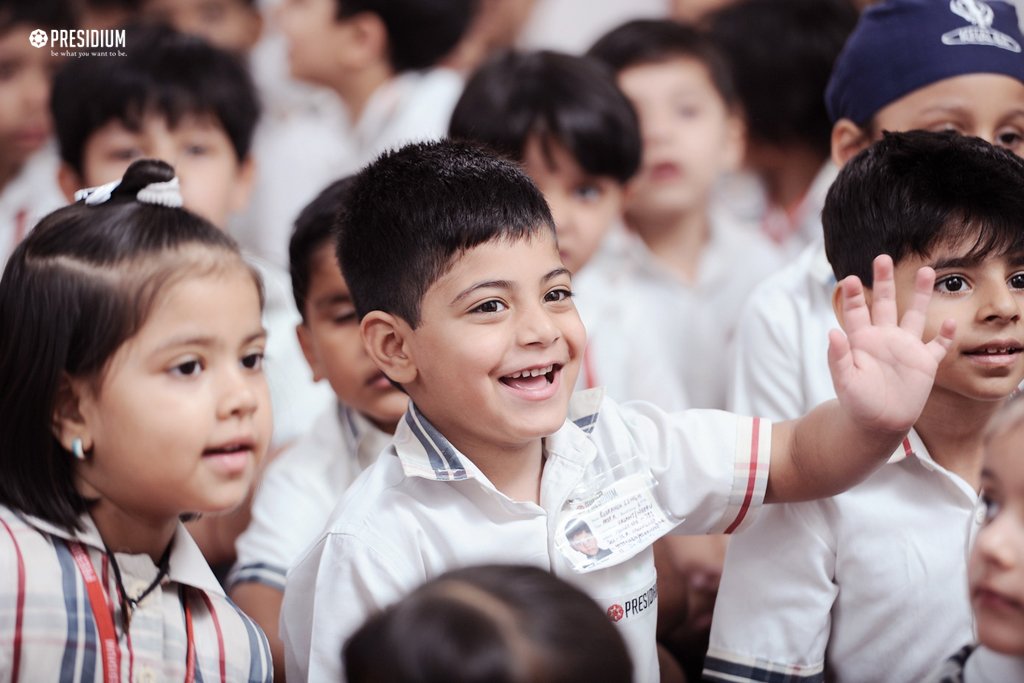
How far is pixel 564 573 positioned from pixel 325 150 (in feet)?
5.53

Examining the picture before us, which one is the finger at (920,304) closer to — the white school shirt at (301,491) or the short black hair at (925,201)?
the short black hair at (925,201)


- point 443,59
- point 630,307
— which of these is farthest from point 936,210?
point 443,59

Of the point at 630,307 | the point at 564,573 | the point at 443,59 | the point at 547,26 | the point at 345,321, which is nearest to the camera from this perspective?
the point at 564,573

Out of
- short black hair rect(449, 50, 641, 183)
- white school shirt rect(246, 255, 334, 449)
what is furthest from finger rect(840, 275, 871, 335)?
white school shirt rect(246, 255, 334, 449)

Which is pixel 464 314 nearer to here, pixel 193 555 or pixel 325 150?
pixel 193 555

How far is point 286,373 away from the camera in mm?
1895

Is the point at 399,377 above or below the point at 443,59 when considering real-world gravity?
below

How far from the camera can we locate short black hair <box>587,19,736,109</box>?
2.03m

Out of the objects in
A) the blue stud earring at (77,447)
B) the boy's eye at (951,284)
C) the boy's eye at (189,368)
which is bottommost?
the blue stud earring at (77,447)

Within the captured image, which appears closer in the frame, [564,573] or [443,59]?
[564,573]

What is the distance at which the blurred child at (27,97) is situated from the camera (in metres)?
2.24

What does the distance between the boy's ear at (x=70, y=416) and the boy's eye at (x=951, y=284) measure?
811 millimetres

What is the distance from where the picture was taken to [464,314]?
1044mm

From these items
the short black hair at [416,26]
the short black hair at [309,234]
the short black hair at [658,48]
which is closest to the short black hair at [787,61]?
the short black hair at [658,48]
